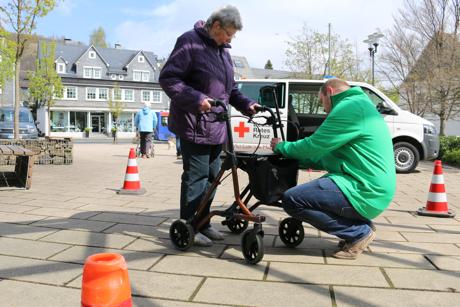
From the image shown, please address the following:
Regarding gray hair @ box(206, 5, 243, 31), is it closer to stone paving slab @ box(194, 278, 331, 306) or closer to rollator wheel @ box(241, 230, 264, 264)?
rollator wheel @ box(241, 230, 264, 264)

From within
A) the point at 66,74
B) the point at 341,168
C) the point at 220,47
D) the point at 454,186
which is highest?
the point at 66,74

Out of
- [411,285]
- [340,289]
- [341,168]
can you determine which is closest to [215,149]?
[341,168]

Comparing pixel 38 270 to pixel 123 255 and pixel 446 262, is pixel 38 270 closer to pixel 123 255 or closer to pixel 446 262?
pixel 123 255

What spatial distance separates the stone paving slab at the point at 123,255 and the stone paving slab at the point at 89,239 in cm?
14

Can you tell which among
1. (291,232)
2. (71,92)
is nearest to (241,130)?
(291,232)

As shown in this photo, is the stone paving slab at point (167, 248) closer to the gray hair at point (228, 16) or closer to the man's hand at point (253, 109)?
the man's hand at point (253, 109)

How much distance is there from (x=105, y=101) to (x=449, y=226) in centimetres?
5075

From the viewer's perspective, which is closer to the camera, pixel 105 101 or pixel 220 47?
pixel 220 47

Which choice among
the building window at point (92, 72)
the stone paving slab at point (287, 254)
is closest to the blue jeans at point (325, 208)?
the stone paving slab at point (287, 254)

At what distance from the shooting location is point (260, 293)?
2.65 meters

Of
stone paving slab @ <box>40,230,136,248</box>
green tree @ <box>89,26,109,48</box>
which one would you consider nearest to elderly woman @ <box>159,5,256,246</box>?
stone paving slab @ <box>40,230,136,248</box>

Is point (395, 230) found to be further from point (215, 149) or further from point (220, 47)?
point (220, 47)

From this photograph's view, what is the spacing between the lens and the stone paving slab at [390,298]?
2500 mm

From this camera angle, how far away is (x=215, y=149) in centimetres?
381
